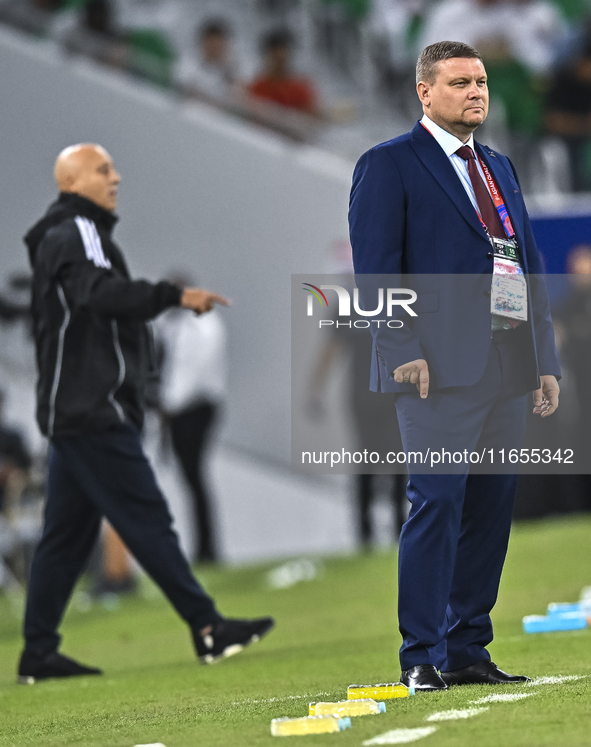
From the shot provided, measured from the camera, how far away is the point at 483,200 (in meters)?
3.44

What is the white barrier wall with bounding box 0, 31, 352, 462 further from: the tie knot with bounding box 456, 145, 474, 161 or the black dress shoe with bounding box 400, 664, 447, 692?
the black dress shoe with bounding box 400, 664, 447, 692

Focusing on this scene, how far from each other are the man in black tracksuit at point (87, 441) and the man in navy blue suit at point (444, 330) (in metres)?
1.45

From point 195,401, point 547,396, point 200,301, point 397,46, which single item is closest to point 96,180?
point 200,301

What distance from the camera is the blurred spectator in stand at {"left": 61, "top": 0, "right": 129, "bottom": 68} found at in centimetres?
1117

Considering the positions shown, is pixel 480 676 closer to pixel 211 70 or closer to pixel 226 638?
pixel 226 638

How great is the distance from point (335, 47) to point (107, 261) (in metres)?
7.87

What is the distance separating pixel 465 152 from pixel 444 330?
1.74 feet

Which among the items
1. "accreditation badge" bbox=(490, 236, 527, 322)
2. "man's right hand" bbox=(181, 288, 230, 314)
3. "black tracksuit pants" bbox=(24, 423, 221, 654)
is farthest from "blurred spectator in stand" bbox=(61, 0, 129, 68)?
"accreditation badge" bbox=(490, 236, 527, 322)

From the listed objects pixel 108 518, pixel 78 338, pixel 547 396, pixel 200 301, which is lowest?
pixel 108 518

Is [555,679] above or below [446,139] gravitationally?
below

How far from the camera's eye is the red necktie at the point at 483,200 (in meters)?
3.41

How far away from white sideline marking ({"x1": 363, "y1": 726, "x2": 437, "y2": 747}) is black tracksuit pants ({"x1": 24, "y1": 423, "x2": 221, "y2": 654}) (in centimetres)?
203

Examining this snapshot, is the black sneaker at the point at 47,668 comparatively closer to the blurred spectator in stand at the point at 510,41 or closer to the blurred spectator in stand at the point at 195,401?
the blurred spectator in stand at the point at 195,401

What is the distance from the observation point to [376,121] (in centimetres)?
1029
